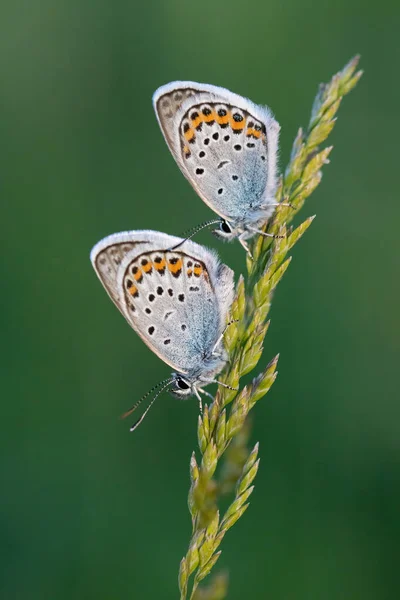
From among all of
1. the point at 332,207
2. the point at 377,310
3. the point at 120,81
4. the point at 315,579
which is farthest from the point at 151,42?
the point at 315,579

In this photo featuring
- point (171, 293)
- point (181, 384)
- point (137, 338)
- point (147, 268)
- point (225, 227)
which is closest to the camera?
point (147, 268)

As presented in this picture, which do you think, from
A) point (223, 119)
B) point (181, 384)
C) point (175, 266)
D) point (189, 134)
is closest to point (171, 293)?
point (175, 266)

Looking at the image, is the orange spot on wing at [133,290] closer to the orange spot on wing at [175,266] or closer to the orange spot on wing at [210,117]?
the orange spot on wing at [175,266]

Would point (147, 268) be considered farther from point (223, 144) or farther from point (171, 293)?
point (223, 144)

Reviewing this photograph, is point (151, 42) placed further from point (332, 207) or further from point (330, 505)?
point (330, 505)

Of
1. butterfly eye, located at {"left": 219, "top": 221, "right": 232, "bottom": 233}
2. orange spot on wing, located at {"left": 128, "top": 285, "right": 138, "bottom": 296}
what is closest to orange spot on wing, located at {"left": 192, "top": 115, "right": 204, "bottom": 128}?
butterfly eye, located at {"left": 219, "top": 221, "right": 232, "bottom": 233}

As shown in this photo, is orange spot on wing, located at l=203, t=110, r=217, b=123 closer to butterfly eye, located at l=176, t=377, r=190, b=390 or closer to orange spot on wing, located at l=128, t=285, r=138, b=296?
orange spot on wing, located at l=128, t=285, r=138, b=296

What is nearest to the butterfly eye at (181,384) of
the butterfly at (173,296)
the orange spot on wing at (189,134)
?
the butterfly at (173,296)
